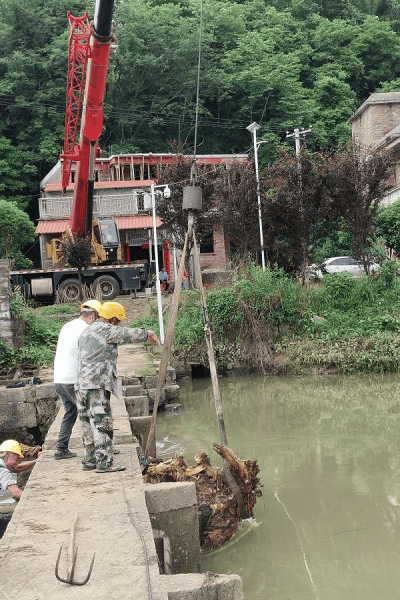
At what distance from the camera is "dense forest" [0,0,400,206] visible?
3847 cm

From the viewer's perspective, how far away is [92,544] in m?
4.62

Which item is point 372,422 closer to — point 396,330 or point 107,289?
point 396,330

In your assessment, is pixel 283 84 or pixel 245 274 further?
pixel 283 84

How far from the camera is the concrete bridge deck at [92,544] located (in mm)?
3893

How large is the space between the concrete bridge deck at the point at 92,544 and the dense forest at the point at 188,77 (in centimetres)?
3292

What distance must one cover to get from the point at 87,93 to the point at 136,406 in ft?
33.8

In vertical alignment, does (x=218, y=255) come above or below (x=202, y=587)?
above

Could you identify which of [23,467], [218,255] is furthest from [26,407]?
[218,255]

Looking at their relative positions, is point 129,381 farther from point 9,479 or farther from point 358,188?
point 358,188

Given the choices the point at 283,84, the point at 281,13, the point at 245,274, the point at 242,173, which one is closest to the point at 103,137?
the point at 283,84

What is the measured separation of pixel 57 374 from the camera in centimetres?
735

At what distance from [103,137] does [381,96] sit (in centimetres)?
1699

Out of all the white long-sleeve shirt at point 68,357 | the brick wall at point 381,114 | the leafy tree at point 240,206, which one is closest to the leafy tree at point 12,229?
the leafy tree at point 240,206

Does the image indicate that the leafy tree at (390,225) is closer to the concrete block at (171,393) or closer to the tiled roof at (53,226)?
the concrete block at (171,393)
